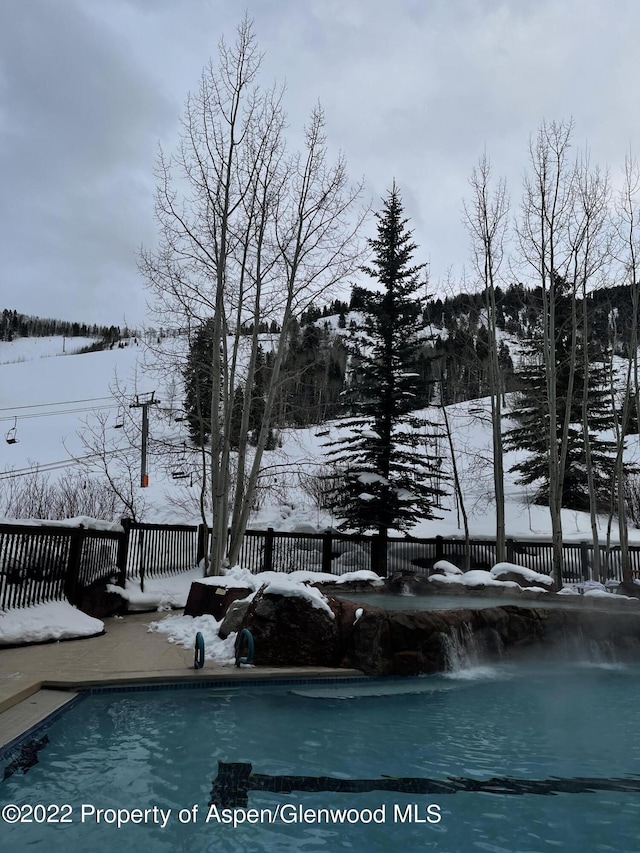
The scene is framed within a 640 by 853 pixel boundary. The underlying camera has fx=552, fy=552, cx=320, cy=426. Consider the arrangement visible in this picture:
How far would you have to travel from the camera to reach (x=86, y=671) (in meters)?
5.32

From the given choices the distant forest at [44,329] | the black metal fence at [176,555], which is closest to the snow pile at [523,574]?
the black metal fence at [176,555]

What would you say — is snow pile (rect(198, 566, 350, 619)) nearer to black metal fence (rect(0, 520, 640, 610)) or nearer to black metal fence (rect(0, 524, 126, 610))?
black metal fence (rect(0, 524, 126, 610))

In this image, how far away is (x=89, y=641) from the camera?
7.05 meters

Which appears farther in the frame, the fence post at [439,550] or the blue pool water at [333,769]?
the fence post at [439,550]

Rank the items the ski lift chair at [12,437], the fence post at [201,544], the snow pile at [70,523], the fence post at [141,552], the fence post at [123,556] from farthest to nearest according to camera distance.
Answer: the ski lift chair at [12,437]
the fence post at [201,544]
the fence post at [141,552]
the fence post at [123,556]
the snow pile at [70,523]

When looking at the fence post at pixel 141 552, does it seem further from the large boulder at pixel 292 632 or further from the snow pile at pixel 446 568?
the snow pile at pixel 446 568

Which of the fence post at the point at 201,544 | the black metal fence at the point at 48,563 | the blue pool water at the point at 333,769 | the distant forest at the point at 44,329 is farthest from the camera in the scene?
the distant forest at the point at 44,329

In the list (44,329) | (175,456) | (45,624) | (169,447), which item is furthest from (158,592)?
(44,329)

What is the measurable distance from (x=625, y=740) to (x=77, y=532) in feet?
23.9

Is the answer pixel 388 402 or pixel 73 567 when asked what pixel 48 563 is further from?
pixel 388 402

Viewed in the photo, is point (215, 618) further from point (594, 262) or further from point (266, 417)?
point (594, 262)

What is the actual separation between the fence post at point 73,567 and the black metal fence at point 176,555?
14mm

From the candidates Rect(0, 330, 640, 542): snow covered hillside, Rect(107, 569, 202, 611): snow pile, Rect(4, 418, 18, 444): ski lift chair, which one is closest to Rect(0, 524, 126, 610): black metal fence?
Rect(107, 569, 202, 611): snow pile

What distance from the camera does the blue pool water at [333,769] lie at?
2953mm
